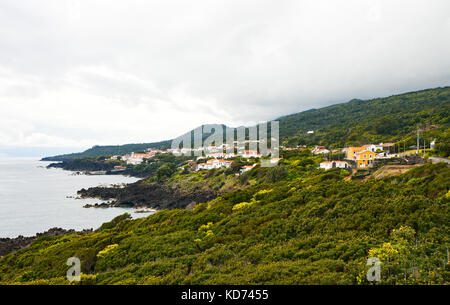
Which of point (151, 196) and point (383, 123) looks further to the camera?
point (383, 123)

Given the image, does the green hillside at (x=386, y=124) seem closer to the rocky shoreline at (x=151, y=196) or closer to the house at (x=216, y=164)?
the house at (x=216, y=164)

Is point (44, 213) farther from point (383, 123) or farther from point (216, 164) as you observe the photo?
point (383, 123)

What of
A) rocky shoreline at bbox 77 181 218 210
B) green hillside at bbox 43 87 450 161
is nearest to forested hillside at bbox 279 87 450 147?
green hillside at bbox 43 87 450 161

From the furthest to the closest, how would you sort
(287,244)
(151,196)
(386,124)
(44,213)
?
(386,124)
(151,196)
(44,213)
(287,244)

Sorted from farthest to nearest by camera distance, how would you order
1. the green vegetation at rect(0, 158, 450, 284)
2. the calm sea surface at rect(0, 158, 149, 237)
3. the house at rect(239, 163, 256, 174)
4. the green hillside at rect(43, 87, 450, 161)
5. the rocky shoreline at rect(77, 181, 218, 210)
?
the green hillside at rect(43, 87, 450, 161) < the house at rect(239, 163, 256, 174) < the rocky shoreline at rect(77, 181, 218, 210) < the calm sea surface at rect(0, 158, 149, 237) < the green vegetation at rect(0, 158, 450, 284)

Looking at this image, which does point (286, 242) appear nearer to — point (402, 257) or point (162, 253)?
point (402, 257)

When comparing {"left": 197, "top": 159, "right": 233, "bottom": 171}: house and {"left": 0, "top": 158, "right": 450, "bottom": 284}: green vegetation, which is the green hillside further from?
{"left": 197, "top": 159, "right": 233, "bottom": 171}: house

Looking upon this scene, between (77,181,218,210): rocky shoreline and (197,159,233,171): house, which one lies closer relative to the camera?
(77,181,218,210): rocky shoreline

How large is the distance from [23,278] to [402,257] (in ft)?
57.1

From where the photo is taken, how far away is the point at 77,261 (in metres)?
13.6

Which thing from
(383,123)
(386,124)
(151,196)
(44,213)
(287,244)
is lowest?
(44,213)

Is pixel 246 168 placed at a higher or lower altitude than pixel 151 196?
higher

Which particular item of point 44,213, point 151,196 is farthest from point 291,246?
point 151,196
